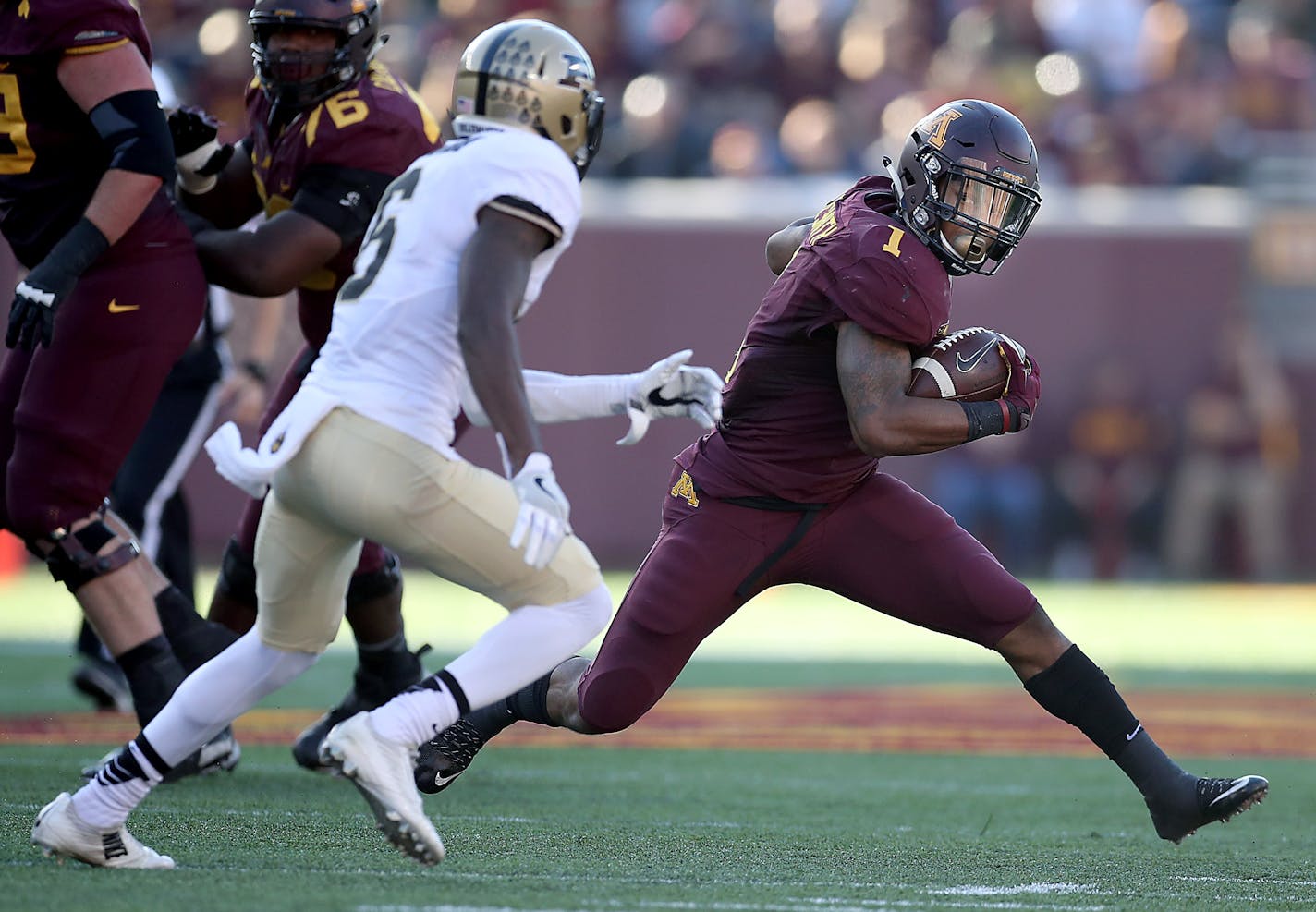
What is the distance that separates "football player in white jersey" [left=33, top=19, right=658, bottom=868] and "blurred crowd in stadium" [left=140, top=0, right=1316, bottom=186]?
33.5ft

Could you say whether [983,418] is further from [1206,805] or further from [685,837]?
[685,837]

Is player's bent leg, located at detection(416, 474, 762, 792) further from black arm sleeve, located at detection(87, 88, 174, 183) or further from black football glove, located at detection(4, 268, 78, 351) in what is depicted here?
black arm sleeve, located at detection(87, 88, 174, 183)

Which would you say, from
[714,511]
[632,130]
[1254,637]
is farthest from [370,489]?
[632,130]

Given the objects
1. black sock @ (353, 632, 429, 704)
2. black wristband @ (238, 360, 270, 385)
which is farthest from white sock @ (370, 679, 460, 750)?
black wristband @ (238, 360, 270, 385)

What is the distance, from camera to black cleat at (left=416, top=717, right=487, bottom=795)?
13.9ft

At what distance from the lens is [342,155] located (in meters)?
4.72

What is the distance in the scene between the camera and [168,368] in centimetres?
462

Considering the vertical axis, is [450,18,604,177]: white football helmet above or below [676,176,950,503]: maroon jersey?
above

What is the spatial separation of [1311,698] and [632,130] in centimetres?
757

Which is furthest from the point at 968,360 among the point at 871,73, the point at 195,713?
the point at 871,73

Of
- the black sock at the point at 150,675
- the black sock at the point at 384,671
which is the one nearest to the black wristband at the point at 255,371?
the black sock at the point at 384,671

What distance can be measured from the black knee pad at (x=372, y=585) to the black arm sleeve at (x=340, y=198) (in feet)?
2.96

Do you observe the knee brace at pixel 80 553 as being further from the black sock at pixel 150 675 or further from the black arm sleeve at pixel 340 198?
the black arm sleeve at pixel 340 198

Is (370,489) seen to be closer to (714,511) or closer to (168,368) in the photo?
(714,511)
